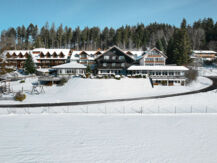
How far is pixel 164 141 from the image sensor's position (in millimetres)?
13016

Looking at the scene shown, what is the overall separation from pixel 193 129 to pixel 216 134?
2.02 meters

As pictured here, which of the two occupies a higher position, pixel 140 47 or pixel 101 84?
pixel 140 47

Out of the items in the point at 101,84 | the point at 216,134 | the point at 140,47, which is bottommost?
the point at 216,134

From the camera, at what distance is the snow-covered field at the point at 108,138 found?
10578 mm

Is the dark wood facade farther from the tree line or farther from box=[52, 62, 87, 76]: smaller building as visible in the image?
the tree line

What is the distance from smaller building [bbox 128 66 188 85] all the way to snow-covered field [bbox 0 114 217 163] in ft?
68.5

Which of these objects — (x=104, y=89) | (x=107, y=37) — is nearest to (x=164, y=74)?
(x=104, y=89)

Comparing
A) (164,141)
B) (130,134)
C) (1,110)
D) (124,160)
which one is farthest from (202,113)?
(1,110)

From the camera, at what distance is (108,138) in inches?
530

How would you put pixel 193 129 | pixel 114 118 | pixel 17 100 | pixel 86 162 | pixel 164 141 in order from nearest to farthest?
pixel 86 162 → pixel 164 141 → pixel 193 129 → pixel 114 118 → pixel 17 100

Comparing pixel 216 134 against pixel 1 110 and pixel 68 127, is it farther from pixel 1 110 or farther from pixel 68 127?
pixel 1 110

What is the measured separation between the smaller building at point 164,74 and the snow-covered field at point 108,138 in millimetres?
20871

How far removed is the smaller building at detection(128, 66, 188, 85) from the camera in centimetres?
3894

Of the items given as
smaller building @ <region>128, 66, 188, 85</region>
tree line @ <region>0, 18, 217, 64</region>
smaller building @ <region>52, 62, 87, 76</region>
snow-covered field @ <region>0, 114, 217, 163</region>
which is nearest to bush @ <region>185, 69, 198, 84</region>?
smaller building @ <region>128, 66, 188, 85</region>
